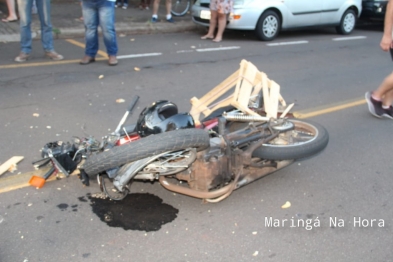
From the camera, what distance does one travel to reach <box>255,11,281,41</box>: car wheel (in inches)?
435

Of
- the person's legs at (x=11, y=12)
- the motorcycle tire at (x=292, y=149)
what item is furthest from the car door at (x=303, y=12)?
the motorcycle tire at (x=292, y=149)

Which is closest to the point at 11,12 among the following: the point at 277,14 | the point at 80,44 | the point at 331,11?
the point at 80,44

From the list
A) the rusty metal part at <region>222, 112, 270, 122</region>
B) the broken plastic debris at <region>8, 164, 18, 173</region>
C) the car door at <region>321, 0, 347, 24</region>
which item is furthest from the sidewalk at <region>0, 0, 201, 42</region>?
the rusty metal part at <region>222, 112, 270, 122</region>

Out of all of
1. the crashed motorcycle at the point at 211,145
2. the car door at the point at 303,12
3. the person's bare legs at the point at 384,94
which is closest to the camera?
the crashed motorcycle at the point at 211,145

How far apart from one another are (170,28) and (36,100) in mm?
6415

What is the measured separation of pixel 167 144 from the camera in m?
3.25

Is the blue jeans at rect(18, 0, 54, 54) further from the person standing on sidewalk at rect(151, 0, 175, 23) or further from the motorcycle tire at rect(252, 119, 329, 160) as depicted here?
the motorcycle tire at rect(252, 119, 329, 160)

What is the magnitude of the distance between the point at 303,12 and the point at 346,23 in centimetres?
186

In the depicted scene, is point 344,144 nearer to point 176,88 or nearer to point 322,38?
point 176,88

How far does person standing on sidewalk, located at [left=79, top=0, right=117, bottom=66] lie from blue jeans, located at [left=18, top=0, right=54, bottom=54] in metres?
0.74

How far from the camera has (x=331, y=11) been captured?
40.7ft

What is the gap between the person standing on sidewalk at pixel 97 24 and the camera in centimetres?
753

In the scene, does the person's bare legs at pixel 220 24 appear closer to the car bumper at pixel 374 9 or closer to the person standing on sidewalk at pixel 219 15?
the person standing on sidewalk at pixel 219 15

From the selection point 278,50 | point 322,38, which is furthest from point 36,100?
point 322,38
